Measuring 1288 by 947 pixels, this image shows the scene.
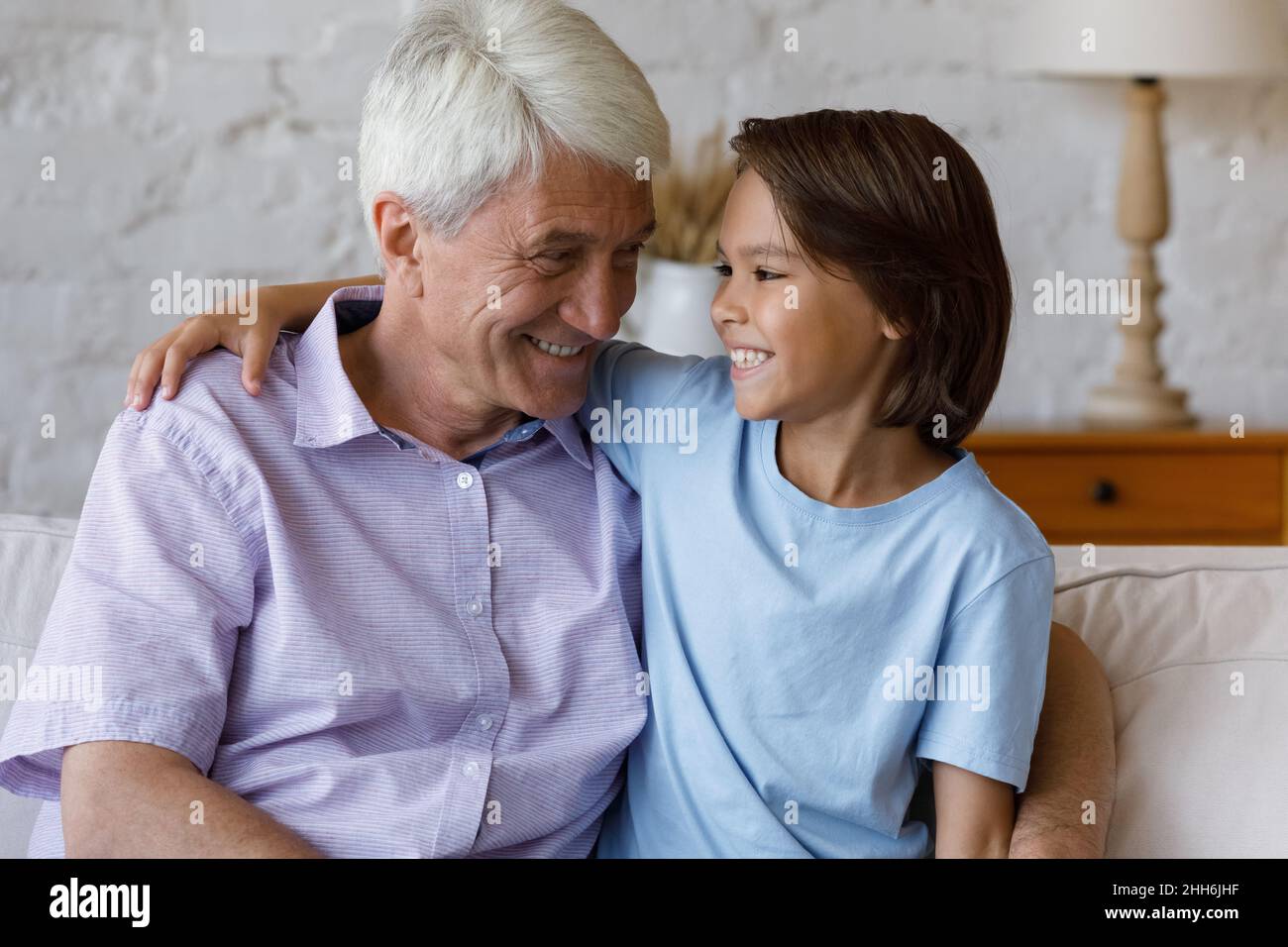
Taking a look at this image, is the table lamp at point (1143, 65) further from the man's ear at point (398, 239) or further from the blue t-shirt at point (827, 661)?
the man's ear at point (398, 239)

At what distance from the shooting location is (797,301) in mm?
1152

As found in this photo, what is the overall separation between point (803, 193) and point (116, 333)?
163 cm

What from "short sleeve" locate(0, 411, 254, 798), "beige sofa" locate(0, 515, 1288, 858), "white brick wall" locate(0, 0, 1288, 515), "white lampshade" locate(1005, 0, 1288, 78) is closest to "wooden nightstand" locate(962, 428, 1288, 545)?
"white brick wall" locate(0, 0, 1288, 515)

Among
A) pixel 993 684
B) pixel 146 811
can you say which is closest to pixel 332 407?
pixel 146 811

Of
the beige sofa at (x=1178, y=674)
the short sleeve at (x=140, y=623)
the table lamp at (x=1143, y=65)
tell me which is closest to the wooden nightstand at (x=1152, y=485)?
the table lamp at (x=1143, y=65)

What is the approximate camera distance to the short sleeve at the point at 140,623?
1.02 meters

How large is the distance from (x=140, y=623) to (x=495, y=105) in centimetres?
50

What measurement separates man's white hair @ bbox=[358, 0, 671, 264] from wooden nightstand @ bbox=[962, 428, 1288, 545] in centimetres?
129

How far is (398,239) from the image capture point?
123cm

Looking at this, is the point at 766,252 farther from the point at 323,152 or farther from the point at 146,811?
the point at 323,152

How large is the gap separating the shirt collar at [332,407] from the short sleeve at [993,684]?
0.38 m

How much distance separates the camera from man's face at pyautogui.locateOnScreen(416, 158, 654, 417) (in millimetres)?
1156
